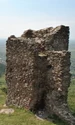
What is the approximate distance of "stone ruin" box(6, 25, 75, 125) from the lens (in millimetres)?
19225

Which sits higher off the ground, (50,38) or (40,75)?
(50,38)

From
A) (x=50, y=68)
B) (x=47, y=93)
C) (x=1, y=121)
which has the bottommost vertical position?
(x=1, y=121)

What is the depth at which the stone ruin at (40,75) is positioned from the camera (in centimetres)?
1923

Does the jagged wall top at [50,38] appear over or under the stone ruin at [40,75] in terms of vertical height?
over

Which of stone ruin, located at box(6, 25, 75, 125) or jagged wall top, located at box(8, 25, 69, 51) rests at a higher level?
jagged wall top, located at box(8, 25, 69, 51)

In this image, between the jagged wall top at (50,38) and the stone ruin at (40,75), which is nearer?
the stone ruin at (40,75)

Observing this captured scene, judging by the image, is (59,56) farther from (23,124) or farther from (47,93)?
(23,124)

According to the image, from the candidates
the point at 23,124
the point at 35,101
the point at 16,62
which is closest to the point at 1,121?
the point at 23,124

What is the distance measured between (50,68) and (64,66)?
4.24 ft

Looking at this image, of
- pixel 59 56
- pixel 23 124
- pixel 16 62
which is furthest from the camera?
pixel 16 62

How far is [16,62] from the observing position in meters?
21.0

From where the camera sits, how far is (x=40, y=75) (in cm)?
2016

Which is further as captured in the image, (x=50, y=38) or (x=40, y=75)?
(x=50, y=38)

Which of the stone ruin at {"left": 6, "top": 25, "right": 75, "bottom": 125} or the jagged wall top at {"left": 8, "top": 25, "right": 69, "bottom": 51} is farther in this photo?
the jagged wall top at {"left": 8, "top": 25, "right": 69, "bottom": 51}
